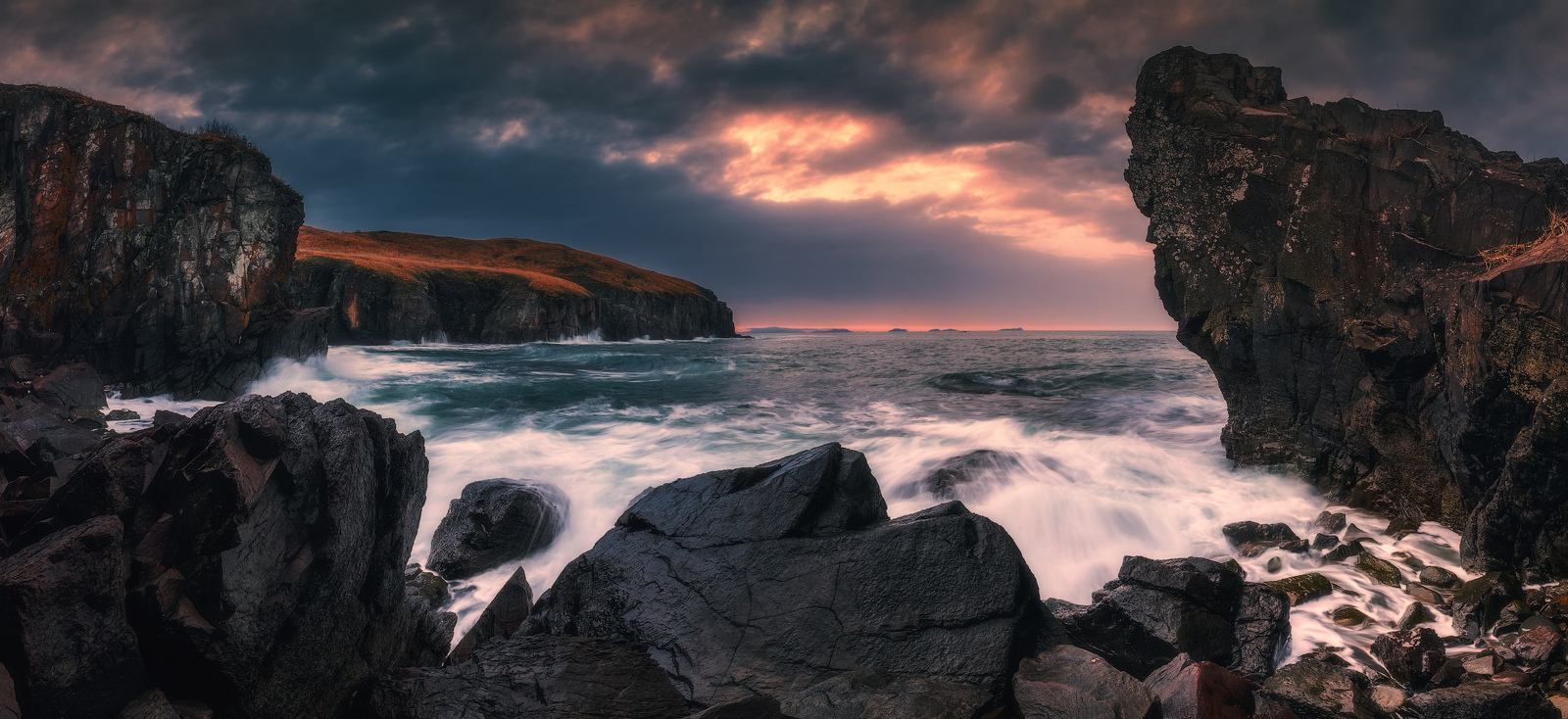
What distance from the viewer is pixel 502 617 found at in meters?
6.79

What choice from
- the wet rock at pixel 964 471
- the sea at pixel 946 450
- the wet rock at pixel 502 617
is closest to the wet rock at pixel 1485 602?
the sea at pixel 946 450

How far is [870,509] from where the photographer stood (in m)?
6.28

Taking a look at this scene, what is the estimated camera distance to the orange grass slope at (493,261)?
8038cm

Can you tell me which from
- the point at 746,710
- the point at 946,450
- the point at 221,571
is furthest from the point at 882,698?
the point at 946,450

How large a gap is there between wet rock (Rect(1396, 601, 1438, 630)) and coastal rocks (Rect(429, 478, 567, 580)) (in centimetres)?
1131

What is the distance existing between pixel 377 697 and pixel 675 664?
2.62 m

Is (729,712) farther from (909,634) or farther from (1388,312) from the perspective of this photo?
(1388,312)

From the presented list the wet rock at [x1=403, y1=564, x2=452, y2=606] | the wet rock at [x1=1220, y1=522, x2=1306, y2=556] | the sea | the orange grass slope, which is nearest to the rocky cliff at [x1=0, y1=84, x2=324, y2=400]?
the sea

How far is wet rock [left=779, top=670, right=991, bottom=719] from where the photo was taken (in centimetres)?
391

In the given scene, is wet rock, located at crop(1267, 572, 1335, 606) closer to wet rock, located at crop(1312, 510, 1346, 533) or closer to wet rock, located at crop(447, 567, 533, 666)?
wet rock, located at crop(1312, 510, 1346, 533)

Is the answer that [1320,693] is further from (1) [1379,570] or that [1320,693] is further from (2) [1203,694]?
(1) [1379,570]

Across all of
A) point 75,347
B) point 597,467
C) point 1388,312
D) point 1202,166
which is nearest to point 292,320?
point 75,347

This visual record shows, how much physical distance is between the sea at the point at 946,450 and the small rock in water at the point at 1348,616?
0.22 feet

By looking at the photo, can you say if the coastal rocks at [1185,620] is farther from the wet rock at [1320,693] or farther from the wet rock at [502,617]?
the wet rock at [502,617]
